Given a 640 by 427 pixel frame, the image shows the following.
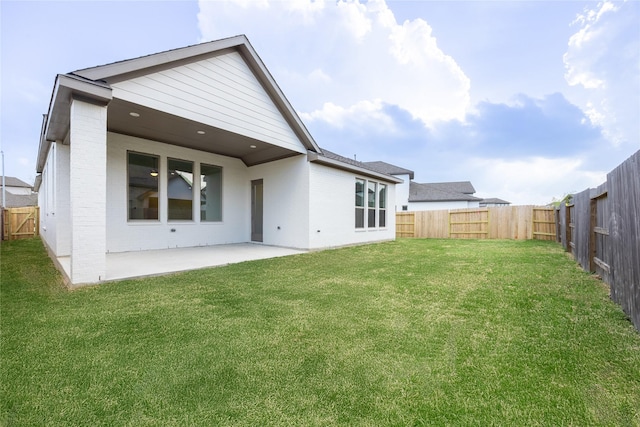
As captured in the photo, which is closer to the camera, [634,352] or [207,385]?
[207,385]

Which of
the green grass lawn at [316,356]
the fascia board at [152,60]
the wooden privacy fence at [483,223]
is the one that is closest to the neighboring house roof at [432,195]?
the wooden privacy fence at [483,223]

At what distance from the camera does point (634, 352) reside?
2367 mm

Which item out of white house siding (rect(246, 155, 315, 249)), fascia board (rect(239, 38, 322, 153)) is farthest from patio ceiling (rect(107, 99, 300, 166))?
fascia board (rect(239, 38, 322, 153))

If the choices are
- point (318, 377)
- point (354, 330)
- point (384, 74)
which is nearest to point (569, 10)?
point (384, 74)

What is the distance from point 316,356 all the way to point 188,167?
843cm

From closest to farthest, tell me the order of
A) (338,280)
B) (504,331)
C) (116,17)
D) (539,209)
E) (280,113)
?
(504,331), (338,280), (280,113), (116,17), (539,209)

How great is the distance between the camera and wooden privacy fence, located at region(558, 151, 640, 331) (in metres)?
2.96

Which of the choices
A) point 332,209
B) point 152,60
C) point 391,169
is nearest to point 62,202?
point 152,60

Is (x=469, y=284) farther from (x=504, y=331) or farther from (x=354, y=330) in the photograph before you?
(x=354, y=330)

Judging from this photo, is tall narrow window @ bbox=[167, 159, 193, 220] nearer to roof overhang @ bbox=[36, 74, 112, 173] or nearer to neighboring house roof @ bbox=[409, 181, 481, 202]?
roof overhang @ bbox=[36, 74, 112, 173]

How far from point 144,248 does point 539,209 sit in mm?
16302

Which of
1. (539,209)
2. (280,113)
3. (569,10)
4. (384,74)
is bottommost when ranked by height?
(539,209)

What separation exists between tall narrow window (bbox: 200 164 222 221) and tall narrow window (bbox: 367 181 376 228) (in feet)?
19.4

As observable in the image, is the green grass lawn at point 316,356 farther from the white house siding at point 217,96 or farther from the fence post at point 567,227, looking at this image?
the fence post at point 567,227
